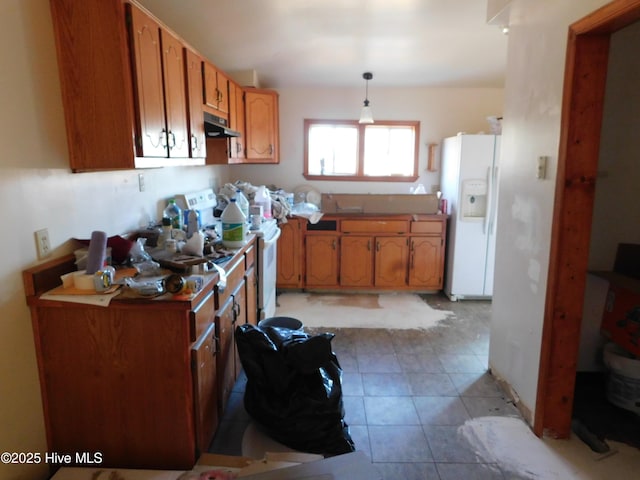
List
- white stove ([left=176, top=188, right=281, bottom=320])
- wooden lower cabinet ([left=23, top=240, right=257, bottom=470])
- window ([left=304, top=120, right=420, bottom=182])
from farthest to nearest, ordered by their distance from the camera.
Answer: window ([left=304, top=120, right=420, bottom=182]) < white stove ([left=176, top=188, right=281, bottom=320]) < wooden lower cabinet ([left=23, top=240, right=257, bottom=470])

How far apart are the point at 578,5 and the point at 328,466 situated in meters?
2.27

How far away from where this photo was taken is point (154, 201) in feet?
8.57

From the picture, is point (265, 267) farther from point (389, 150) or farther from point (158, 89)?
point (389, 150)

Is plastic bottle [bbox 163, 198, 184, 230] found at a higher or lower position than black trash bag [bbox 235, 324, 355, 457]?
higher

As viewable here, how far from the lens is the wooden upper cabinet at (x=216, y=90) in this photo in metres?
2.72

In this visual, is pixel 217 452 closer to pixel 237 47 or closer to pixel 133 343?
pixel 133 343

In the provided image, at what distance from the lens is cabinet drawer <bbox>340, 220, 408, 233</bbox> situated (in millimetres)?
4133

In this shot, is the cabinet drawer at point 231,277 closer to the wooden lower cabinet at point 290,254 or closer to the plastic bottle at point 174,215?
the plastic bottle at point 174,215

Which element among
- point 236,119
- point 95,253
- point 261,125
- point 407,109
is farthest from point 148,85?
point 407,109

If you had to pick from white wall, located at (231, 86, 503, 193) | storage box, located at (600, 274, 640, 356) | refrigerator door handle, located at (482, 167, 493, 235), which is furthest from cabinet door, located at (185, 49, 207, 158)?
refrigerator door handle, located at (482, 167, 493, 235)

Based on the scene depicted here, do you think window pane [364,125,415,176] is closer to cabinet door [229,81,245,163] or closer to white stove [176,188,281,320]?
cabinet door [229,81,245,163]

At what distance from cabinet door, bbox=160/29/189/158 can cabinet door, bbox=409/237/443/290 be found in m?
2.66

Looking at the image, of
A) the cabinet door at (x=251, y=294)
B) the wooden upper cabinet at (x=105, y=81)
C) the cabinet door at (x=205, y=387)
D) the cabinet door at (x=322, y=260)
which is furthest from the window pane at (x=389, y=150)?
the cabinet door at (x=205, y=387)

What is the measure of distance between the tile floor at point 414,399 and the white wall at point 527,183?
0.29 meters
